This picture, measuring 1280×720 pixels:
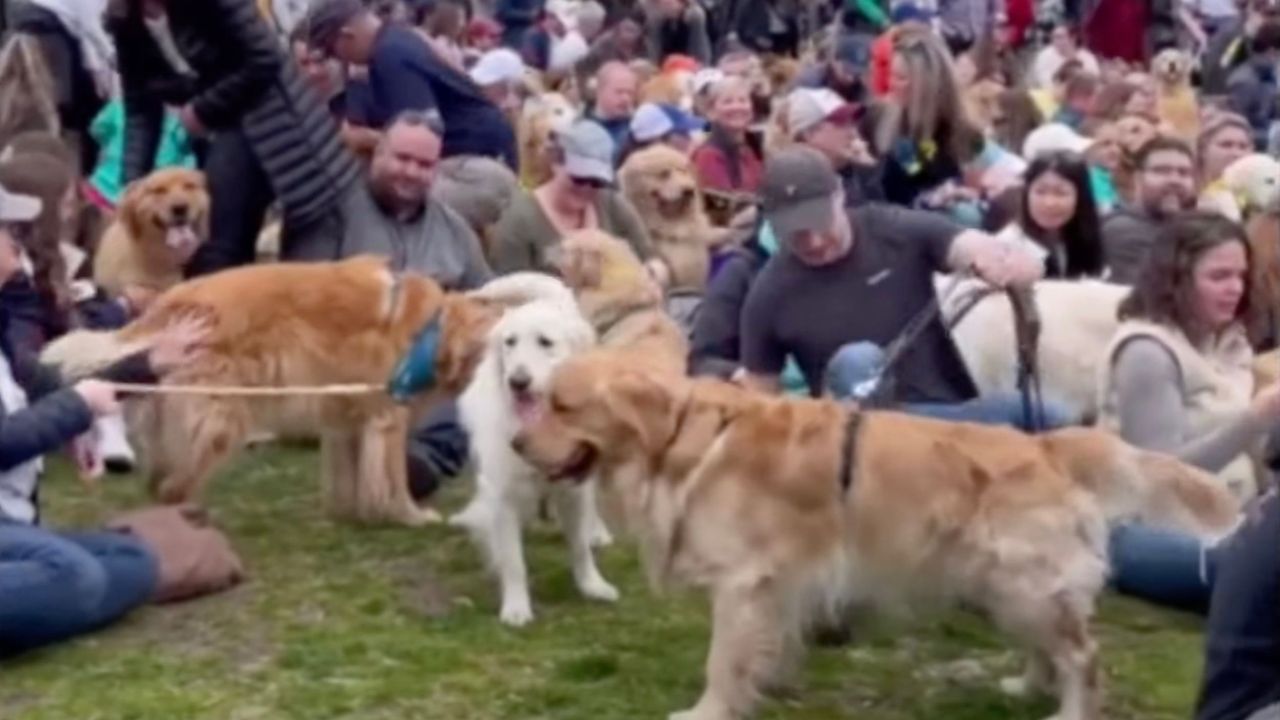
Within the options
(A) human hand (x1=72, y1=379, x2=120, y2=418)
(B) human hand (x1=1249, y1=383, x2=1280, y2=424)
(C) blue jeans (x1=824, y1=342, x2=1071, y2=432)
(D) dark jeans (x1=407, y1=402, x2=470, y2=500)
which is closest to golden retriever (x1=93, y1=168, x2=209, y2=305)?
(D) dark jeans (x1=407, y1=402, x2=470, y2=500)

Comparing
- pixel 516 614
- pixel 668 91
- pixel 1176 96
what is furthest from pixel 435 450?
pixel 1176 96

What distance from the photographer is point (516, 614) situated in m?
6.57

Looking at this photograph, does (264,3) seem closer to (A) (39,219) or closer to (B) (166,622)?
(A) (39,219)

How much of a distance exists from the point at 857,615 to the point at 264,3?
21.3 feet

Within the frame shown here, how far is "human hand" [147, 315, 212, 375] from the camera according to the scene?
6.97 metres

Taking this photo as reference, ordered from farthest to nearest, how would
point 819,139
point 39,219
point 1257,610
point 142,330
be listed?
1. point 819,139
2. point 39,219
3. point 142,330
4. point 1257,610

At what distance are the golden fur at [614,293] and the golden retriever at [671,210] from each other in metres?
1.88

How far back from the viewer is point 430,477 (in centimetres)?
819

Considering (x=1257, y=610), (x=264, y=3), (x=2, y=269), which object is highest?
(x=264, y=3)

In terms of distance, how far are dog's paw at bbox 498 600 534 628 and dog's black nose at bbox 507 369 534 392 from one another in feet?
2.04

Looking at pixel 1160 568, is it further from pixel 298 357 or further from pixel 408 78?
pixel 408 78

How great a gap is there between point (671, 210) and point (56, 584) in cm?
441

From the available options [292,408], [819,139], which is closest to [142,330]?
[292,408]

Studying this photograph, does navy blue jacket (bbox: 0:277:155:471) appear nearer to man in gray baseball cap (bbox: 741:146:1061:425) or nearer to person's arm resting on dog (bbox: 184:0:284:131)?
person's arm resting on dog (bbox: 184:0:284:131)
